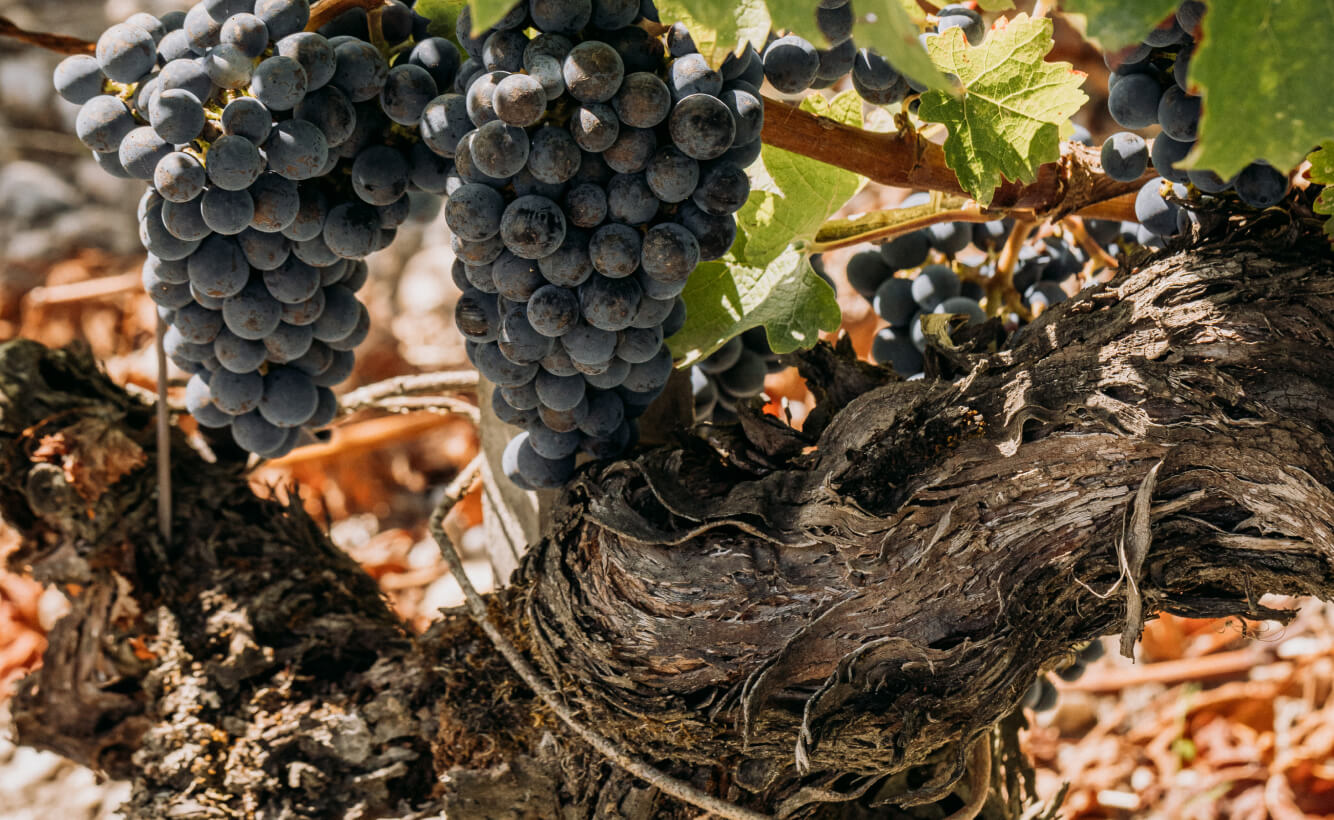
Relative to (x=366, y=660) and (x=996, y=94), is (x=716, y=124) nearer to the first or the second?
(x=996, y=94)

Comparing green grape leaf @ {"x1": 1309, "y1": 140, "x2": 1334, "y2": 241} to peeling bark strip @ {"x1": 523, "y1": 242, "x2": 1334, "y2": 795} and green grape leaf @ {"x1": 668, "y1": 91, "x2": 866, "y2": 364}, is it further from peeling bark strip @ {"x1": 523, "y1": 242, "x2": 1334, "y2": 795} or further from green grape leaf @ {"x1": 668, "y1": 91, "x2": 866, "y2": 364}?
green grape leaf @ {"x1": 668, "y1": 91, "x2": 866, "y2": 364}

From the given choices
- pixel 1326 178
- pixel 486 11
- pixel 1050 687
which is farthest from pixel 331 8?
pixel 1050 687

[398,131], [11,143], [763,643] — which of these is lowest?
[763,643]

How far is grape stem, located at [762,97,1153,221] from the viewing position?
796mm

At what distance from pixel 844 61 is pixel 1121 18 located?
30 cm

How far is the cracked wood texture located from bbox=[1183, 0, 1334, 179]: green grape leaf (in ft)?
0.69

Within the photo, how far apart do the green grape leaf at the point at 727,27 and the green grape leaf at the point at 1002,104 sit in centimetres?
19

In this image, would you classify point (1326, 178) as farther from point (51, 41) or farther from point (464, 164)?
point (51, 41)

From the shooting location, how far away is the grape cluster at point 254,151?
0.69 meters

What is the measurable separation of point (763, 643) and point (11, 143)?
94.8 inches

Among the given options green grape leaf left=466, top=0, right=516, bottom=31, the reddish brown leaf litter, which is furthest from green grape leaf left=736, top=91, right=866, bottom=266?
the reddish brown leaf litter

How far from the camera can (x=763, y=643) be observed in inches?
30.7

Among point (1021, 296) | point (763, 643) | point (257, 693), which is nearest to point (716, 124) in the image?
point (763, 643)

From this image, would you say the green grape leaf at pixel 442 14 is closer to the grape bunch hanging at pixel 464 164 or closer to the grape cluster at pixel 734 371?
the grape bunch hanging at pixel 464 164
